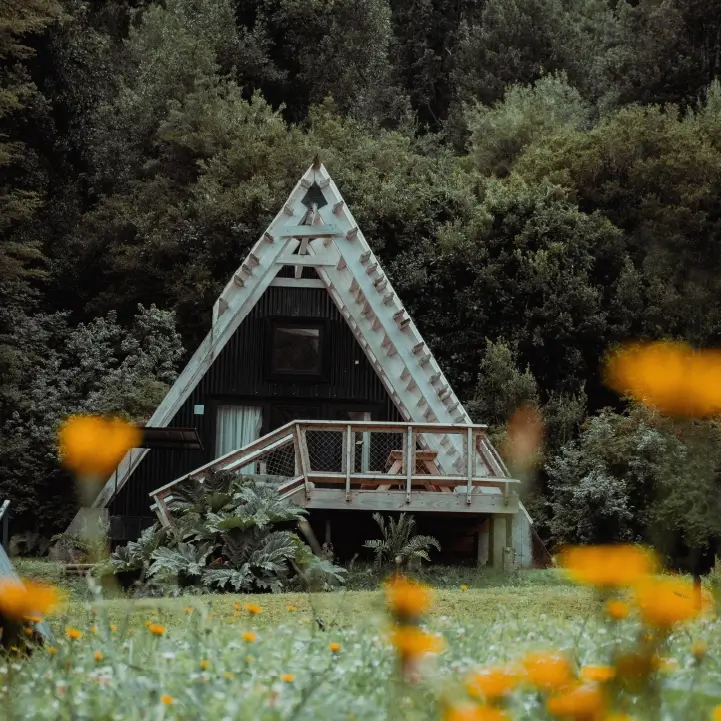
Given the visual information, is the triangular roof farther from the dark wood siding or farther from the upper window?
the upper window

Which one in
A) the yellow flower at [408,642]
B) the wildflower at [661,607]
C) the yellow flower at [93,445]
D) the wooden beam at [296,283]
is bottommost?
the yellow flower at [408,642]

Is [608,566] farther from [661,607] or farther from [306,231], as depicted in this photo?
[306,231]

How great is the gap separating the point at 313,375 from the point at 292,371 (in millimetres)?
406

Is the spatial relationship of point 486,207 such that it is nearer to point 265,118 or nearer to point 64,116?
point 265,118

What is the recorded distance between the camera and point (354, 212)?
106ft

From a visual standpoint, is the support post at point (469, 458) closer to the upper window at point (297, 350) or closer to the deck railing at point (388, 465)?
the deck railing at point (388, 465)

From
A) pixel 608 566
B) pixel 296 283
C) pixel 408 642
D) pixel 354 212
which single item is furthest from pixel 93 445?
pixel 354 212

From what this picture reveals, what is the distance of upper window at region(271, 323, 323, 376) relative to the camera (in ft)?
75.0

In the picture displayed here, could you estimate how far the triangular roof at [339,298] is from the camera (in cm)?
2161

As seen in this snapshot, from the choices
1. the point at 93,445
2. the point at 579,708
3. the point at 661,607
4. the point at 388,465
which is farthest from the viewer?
the point at 388,465

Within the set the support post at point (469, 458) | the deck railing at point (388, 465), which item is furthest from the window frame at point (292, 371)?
the support post at point (469, 458)

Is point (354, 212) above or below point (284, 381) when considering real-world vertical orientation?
above

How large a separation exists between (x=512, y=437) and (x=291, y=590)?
38.4ft

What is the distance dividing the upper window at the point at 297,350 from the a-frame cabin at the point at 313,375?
0.06 ft
